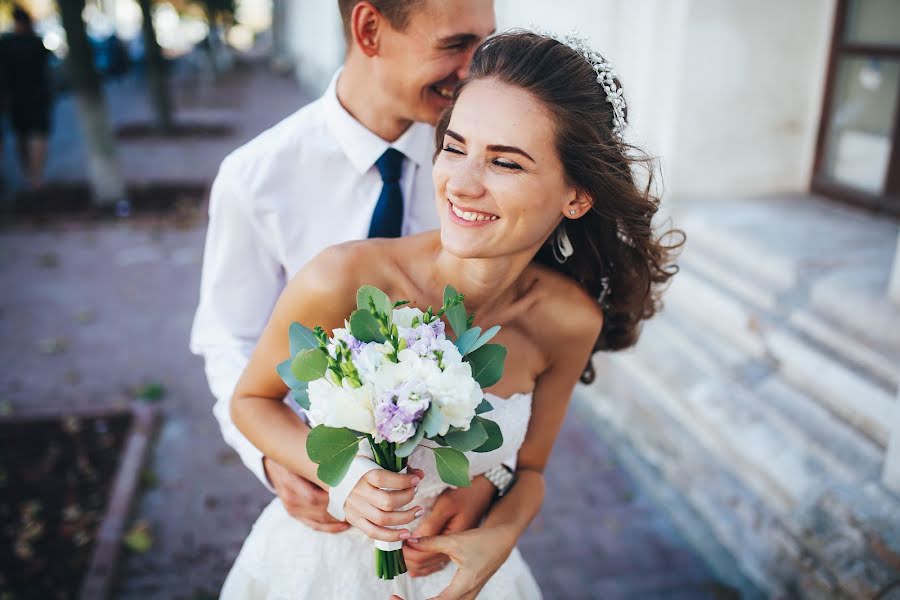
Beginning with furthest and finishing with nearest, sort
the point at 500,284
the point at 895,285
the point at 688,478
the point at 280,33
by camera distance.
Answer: the point at 280,33
the point at 688,478
the point at 895,285
the point at 500,284

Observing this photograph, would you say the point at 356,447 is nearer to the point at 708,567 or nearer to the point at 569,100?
the point at 569,100

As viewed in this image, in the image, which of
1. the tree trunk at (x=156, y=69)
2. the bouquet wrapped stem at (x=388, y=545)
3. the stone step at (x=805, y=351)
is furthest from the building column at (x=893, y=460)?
the tree trunk at (x=156, y=69)

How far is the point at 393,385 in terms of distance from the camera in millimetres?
1486

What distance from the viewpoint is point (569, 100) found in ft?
6.12

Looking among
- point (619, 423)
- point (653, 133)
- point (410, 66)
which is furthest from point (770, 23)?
point (410, 66)

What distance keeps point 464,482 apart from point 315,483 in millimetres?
569

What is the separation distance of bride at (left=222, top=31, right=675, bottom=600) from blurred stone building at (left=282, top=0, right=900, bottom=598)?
100 centimetres

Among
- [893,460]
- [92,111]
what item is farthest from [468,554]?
[92,111]

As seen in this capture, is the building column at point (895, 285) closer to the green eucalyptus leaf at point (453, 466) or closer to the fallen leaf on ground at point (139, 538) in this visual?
the green eucalyptus leaf at point (453, 466)

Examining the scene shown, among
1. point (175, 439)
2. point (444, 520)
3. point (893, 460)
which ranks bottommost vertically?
point (175, 439)

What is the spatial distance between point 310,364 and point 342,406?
13 centimetres

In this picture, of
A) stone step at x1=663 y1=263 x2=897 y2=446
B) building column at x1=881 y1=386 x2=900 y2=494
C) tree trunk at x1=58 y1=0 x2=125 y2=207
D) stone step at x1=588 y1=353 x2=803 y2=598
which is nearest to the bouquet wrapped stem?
building column at x1=881 y1=386 x2=900 y2=494

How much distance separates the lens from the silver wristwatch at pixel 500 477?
2146 mm

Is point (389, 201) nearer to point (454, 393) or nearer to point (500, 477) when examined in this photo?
point (500, 477)
